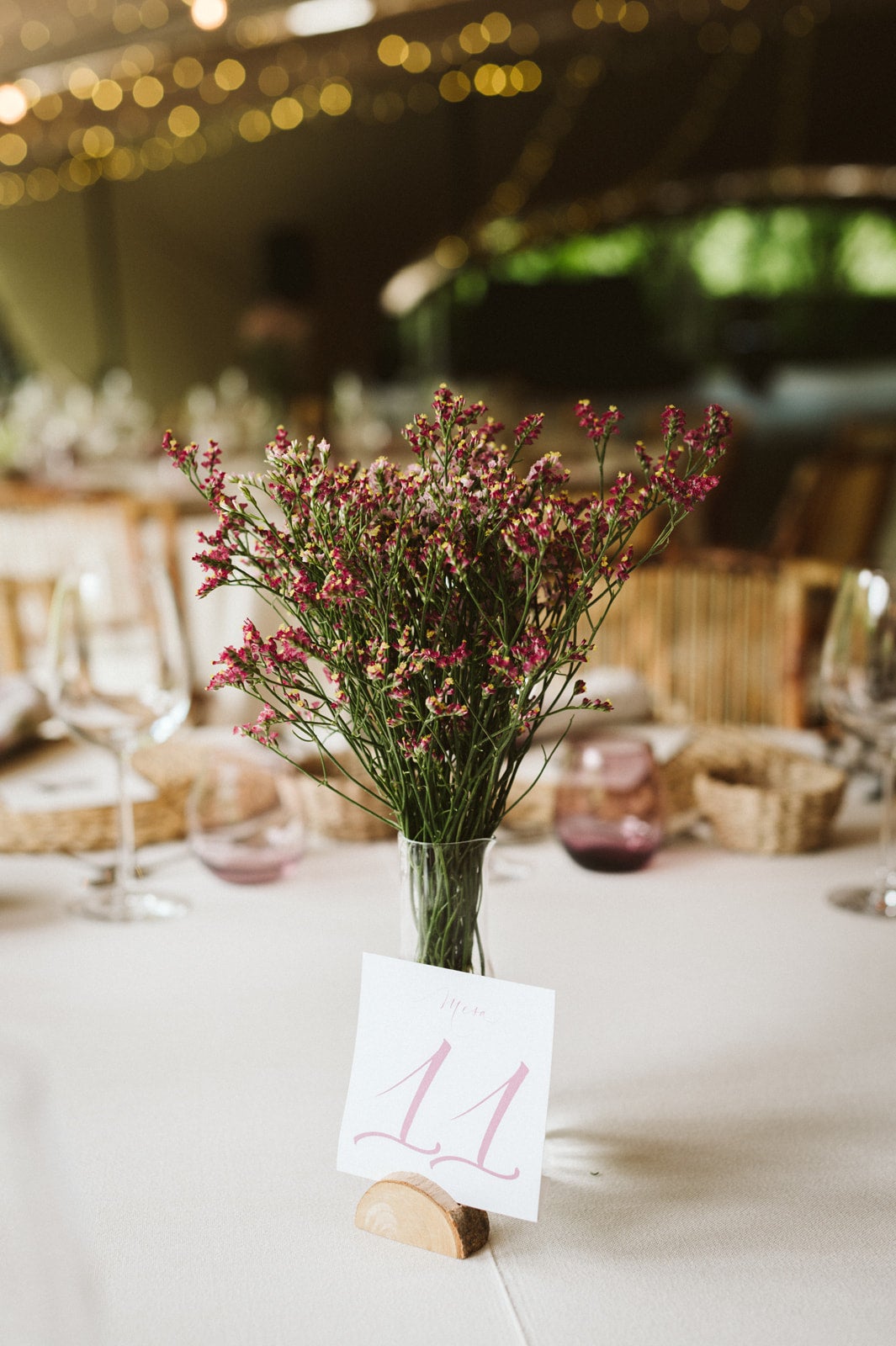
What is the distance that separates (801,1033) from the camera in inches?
33.2

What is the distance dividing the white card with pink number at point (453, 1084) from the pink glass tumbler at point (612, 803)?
0.50 meters

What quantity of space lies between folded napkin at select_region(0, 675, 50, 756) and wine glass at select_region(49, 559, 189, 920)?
346mm

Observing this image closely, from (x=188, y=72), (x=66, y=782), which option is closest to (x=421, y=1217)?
(x=66, y=782)

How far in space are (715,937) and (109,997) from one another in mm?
478

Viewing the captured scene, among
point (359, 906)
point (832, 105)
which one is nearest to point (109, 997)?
point (359, 906)

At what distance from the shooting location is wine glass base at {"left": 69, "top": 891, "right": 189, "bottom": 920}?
3.44 ft

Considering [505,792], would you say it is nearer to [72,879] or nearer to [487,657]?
[487,657]

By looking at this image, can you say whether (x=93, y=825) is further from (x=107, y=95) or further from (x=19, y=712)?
(x=107, y=95)

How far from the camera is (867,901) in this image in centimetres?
107

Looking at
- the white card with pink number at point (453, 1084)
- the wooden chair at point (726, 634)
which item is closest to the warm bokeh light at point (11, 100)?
the wooden chair at point (726, 634)

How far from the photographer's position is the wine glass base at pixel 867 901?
1047 mm

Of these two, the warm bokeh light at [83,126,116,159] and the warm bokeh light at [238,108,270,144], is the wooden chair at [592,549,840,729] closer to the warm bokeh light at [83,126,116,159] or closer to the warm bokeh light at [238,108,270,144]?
the warm bokeh light at [238,108,270,144]

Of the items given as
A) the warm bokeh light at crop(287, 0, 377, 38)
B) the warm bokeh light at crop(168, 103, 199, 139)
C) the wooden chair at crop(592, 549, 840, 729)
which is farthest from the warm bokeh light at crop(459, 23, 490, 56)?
the wooden chair at crop(592, 549, 840, 729)

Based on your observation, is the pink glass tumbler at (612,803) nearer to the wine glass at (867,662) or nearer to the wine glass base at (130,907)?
the wine glass at (867,662)
